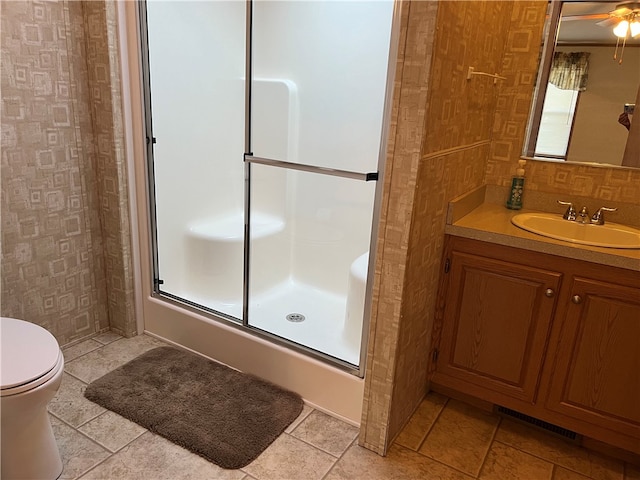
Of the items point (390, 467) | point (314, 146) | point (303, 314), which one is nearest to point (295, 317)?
point (303, 314)

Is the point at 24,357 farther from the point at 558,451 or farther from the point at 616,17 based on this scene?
the point at 616,17

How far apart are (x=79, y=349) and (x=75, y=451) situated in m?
0.77

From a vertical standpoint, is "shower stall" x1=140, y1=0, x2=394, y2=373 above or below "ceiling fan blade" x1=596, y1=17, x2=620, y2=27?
below

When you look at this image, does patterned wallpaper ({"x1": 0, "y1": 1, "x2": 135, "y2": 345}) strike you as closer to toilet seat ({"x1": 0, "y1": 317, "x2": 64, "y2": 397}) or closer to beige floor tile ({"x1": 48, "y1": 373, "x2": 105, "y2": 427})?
beige floor tile ({"x1": 48, "y1": 373, "x2": 105, "y2": 427})

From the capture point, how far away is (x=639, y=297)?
168 centimetres

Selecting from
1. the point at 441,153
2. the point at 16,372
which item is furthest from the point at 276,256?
the point at 16,372

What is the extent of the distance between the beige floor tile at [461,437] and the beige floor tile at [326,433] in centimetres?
30

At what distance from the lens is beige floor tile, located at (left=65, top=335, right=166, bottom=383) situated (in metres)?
2.33

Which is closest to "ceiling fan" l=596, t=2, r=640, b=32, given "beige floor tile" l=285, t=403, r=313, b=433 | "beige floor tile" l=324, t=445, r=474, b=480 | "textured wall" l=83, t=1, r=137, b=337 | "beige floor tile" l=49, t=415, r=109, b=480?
"beige floor tile" l=324, t=445, r=474, b=480

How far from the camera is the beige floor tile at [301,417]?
204 centimetres

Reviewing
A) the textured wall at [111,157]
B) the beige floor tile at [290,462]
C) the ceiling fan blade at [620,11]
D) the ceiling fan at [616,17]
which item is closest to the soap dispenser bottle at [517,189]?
the ceiling fan at [616,17]

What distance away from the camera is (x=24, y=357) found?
1.63 metres

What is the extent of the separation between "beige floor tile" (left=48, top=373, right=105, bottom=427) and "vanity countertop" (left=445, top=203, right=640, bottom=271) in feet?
5.45

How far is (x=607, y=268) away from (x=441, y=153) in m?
0.70
